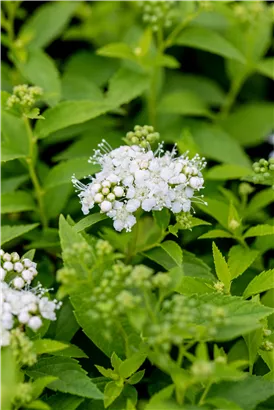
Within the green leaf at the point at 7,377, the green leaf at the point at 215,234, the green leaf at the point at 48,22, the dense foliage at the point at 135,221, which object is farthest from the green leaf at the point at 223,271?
the green leaf at the point at 48,22

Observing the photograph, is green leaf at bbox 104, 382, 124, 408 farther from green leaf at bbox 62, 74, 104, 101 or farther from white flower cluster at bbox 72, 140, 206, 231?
green leaf at bbox 62, 74, 104, 101

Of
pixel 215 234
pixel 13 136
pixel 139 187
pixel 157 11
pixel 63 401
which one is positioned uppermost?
pixel 157 11

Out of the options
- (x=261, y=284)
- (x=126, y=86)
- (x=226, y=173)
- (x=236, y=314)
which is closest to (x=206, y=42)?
(x=126, y=86)

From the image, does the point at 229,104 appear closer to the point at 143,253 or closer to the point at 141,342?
the point at 143,253

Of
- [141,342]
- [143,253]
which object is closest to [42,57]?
[143,253]

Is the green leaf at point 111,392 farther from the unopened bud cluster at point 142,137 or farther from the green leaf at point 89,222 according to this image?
the unopened bud cluster at point 142,137

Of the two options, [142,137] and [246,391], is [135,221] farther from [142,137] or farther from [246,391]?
[246,391]
